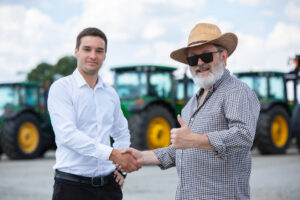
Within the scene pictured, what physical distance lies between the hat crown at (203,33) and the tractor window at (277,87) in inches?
478

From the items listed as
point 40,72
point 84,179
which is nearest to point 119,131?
point 84,179

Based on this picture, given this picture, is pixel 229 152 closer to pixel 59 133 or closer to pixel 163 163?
pixel 163 163

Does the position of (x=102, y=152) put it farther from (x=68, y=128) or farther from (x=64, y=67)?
(x=64, y=67)

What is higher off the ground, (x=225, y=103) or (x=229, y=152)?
(x=225, y=103)

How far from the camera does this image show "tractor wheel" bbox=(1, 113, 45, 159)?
530 inches

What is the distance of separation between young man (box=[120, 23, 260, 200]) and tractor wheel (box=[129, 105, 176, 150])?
8255 millimetres

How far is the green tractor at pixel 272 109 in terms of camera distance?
46.0ft

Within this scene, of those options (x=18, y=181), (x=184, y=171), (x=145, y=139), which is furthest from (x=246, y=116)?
(x=145, y=139)

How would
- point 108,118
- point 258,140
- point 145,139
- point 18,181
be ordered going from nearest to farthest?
point 108,118, point 18,181, point 145,139, point 258,140

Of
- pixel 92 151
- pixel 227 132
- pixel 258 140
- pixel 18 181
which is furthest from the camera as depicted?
pixel 258 140

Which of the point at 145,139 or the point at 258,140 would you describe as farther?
the point at 258,140

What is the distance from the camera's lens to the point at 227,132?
2.61 meters

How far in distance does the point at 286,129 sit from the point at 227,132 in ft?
42.0

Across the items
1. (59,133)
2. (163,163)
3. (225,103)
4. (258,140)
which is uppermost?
(225,103)
